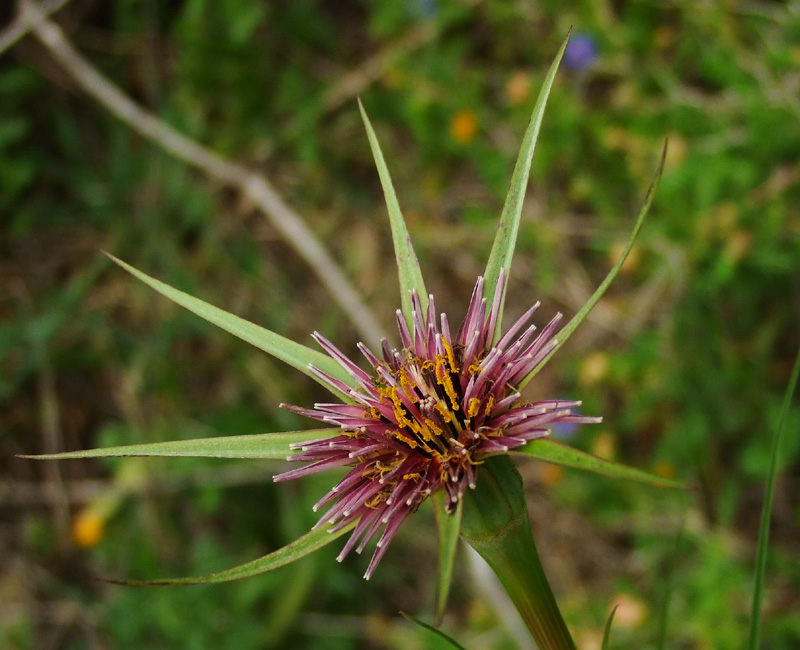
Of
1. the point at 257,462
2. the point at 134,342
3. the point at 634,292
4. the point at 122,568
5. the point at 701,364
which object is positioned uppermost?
the point at 634,292

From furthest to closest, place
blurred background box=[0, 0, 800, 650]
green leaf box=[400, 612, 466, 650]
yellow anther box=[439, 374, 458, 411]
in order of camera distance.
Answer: blurred background box=[0, 0, 800, 650]
yellow anther box=[439, 374, 458, 411]
green leaf box=[400, 612, 466, 650]

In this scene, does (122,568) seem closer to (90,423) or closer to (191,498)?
(191,498)

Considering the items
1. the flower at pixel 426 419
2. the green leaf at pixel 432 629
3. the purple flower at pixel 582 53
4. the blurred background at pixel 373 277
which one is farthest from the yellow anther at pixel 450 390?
the purple flower at pixel 582 53

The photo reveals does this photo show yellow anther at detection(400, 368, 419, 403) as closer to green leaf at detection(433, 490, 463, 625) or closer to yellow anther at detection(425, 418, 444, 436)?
yellow anther at detection(425, 418, 444, 436)

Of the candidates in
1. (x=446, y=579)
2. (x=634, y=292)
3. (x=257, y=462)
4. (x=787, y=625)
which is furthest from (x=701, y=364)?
(x=446, y=579)

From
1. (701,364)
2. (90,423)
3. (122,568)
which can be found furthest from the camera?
(90,423)

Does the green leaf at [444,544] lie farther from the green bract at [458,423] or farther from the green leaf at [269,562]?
the green leaf at [269,562]

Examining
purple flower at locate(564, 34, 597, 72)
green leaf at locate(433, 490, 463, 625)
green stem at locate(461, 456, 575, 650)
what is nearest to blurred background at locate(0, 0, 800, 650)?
purple flower at locate(564, 34, 597, 72)
